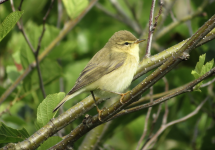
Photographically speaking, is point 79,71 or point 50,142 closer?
point 50,142

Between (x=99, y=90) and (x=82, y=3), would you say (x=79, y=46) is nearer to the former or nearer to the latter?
(x=82, y=3)

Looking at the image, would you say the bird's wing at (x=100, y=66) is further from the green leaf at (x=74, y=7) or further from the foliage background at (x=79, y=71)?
the green leaf at (x=74, y=7)

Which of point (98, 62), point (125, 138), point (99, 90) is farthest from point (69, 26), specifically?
point (125, 138)

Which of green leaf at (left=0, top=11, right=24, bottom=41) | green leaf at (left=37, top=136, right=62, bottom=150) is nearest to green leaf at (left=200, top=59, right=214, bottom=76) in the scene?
green leaf at (left=37, top=136, right=62, bottom=150)

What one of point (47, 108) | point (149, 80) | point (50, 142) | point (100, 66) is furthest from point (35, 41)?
point (149, 80)

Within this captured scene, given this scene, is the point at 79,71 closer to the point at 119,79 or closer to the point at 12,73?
the point at 12,73

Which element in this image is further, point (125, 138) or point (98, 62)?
point (125, 138)
